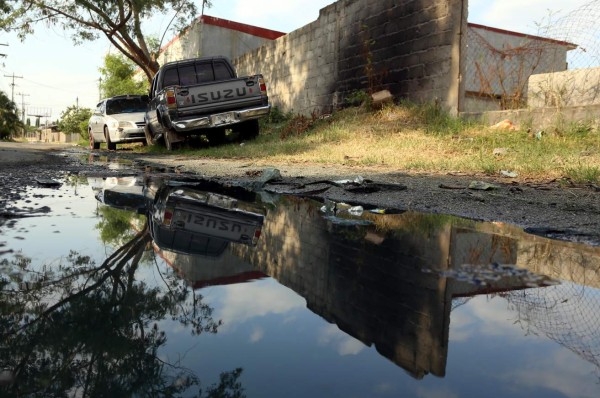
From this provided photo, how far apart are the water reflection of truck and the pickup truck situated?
7384 mm

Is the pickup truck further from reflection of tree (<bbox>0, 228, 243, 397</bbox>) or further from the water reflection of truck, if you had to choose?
reflection of tree (<bbox>0, 228, 243, 397</bbox>)

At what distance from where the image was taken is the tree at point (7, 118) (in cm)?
5025

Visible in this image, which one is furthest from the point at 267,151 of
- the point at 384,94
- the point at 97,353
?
the point at 97,353

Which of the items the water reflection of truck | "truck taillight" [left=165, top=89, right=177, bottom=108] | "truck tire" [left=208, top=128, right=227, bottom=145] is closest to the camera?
the water reflection of truck

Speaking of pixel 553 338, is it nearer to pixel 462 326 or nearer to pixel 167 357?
pixel 462 326

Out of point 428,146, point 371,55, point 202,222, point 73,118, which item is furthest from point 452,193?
point 73,118

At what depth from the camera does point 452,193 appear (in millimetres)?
4969

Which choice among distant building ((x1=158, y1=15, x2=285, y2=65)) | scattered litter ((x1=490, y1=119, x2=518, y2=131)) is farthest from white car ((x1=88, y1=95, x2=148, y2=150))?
scattered litter ((x1=490, y1=119, x2=518, y2=131))

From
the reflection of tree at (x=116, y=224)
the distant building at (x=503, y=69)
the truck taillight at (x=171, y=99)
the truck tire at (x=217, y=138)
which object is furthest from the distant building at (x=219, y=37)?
the reflection of tree at (x=116, y=224)

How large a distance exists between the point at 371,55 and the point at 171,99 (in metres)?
4.86

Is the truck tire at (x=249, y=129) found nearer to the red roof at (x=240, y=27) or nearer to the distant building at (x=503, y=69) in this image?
the distant building at (x=503, y=69)

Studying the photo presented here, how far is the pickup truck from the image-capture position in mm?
11922

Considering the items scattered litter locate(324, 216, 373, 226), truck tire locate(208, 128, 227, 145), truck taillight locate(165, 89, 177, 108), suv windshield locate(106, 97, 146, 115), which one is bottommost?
scattered litter locate(324, 216, 373, 226)

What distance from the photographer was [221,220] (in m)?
3.54
